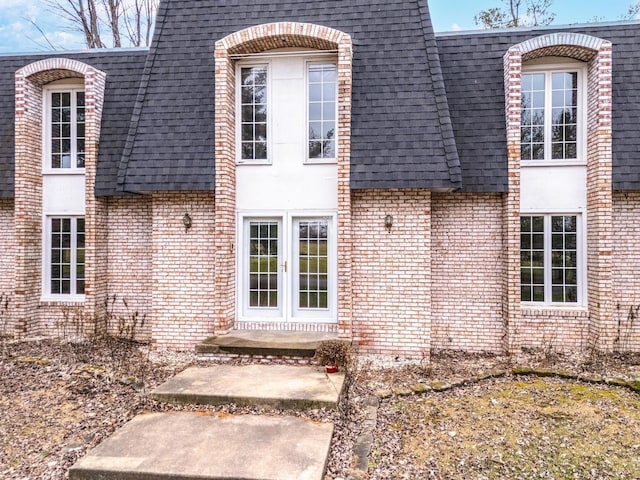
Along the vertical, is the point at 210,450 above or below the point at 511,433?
above

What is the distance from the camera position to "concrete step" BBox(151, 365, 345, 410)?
515 centimetres

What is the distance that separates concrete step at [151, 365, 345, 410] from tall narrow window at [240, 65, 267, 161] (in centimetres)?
397

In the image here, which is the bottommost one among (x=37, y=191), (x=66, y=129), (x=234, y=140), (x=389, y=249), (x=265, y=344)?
(x=265, y=344)

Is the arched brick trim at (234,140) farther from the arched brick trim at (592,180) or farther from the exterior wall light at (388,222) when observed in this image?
the arched brick trim at (592,180)

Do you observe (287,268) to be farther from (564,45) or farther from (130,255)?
(564,45)

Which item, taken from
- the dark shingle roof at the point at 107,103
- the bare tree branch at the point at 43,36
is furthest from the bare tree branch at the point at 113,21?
the dark shingle roof at the point at 107,103

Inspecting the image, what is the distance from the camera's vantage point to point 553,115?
8.18m

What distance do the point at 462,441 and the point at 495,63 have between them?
6.91m

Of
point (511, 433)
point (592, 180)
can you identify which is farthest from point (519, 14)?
point (511, 433)

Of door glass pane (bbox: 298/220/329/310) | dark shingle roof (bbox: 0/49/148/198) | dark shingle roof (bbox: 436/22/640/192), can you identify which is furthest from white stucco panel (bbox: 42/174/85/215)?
dark shingle roof (bbox: 436/22/640/192)

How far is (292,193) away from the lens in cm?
783

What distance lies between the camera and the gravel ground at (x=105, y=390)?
14.2 feet

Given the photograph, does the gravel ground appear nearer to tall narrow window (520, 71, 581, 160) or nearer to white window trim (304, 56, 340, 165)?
white window trim (304, 56, 340, 165)

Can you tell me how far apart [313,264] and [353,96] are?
10.3 feet
